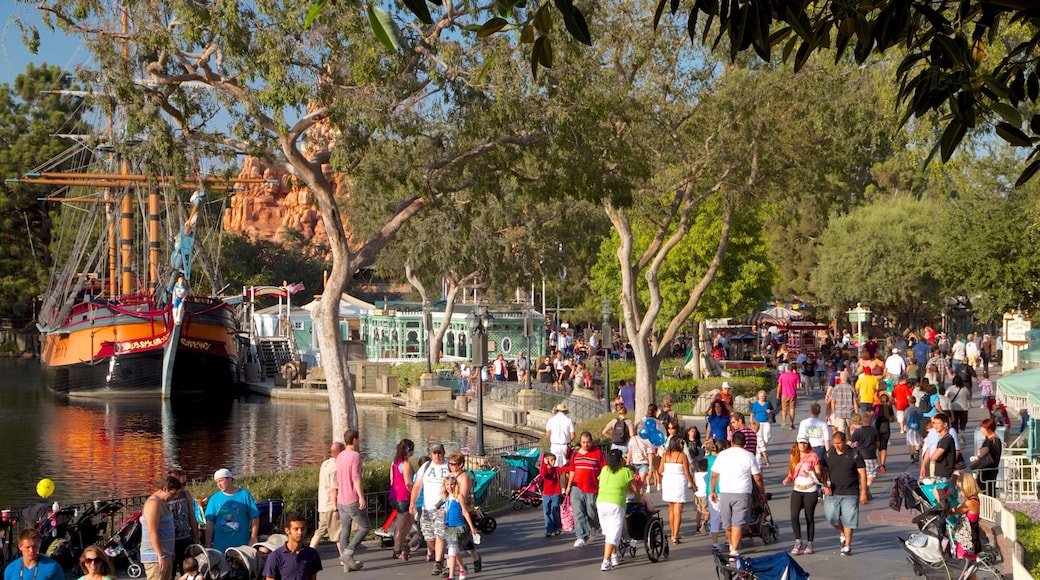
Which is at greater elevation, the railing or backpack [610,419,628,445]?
backpack [610,419,628,445]

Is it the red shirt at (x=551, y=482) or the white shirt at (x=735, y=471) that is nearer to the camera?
the white shirt at (x=735, y=471)

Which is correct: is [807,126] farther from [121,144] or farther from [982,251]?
[121,144]

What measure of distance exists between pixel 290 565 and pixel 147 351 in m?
47.3

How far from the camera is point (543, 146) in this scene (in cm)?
1748

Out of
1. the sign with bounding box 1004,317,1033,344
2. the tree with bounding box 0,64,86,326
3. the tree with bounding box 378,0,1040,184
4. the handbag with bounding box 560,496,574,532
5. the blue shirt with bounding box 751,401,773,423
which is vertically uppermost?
the tree with bounding box 0,64,86,326

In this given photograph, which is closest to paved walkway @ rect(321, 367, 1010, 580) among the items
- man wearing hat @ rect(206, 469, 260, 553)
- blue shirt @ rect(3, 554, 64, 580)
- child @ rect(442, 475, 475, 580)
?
child @ rect(442, 475, 475, 580)

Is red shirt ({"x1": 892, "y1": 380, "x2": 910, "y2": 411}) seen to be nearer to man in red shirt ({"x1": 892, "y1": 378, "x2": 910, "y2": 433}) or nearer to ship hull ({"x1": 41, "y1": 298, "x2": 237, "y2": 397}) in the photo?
man in red shirt ({"x1": 892, "y1": 378, "x2": 910, "y2": 433})

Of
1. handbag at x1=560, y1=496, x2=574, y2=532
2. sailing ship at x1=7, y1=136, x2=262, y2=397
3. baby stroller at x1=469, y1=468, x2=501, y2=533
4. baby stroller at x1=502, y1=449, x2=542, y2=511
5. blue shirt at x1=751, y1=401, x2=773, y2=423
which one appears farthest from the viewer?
sailing ship at x1=7, y1=136, x2=262, y2=397

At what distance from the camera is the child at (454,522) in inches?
476

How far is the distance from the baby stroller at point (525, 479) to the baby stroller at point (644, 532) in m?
3.27

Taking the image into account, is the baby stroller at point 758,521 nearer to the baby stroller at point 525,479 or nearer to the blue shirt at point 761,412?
the baby stroller at point 525,479

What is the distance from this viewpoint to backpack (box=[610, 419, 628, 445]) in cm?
1686

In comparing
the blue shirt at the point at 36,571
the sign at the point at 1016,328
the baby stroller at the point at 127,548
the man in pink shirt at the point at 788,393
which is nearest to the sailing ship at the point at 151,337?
the man in pink shirt at the point at 788,393

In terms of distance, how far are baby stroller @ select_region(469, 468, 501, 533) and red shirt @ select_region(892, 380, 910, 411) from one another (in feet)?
35.9
